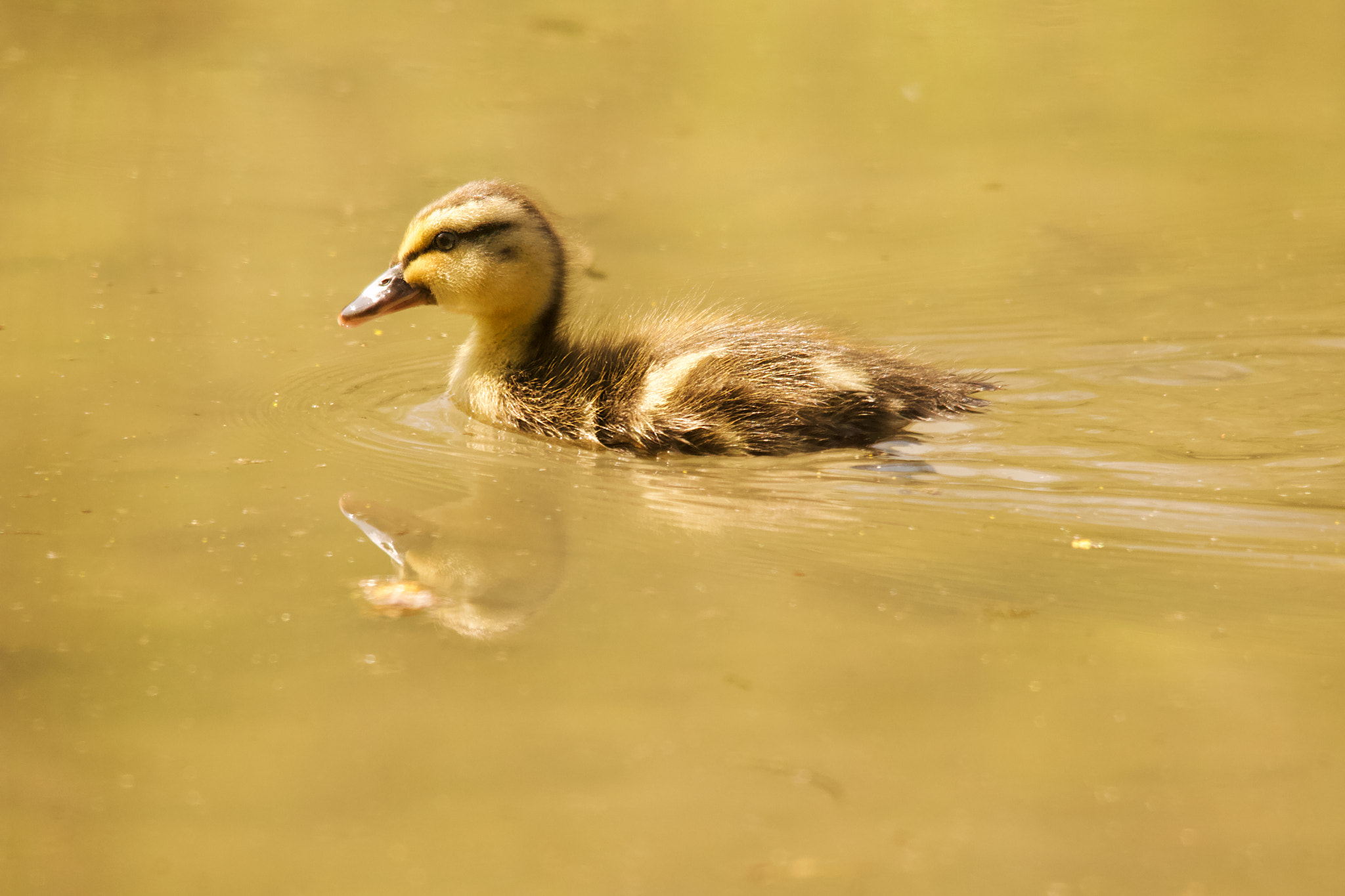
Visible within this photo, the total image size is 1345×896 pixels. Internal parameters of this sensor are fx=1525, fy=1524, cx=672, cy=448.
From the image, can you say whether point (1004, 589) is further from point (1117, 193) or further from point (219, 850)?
point (1117, 193)

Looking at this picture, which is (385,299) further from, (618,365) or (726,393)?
(726,393)

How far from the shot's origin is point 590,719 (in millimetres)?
2576

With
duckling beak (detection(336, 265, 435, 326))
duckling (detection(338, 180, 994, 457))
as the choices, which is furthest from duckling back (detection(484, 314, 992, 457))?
duckling beak (detection(336, 265, 435, 326))

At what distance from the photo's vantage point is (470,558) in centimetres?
327

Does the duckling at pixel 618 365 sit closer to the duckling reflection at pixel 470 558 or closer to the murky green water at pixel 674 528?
the murky green water at pixel 674 528

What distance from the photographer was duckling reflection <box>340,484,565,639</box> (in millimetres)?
2996

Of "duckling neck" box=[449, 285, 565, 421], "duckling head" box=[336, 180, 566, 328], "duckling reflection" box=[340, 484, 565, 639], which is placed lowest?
"duckling reflection" box=[340, 484, 565, 639]

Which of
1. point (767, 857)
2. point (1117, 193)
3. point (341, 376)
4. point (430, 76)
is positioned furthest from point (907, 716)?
point (430, 76)

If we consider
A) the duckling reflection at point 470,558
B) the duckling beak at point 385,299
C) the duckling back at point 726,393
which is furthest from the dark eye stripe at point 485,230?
the duckling reflection at point 470,558

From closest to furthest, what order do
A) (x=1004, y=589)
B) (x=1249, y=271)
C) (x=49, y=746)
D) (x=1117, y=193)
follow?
(x=49, y=746) < (x=1004, y=589) < (x=1249, y=271) < (x=1117, y=193)

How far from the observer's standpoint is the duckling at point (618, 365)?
3.88m

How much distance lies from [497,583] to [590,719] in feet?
2.06

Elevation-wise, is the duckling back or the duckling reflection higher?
the duckling back

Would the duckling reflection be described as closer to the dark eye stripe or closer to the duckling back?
the duckling back
